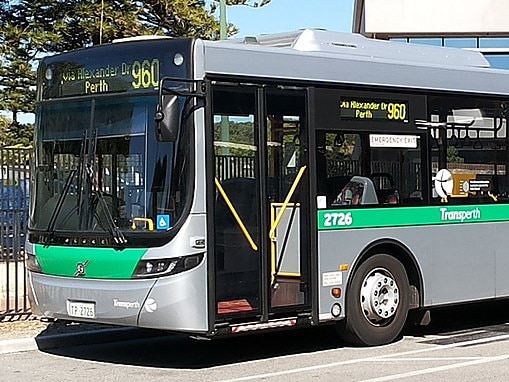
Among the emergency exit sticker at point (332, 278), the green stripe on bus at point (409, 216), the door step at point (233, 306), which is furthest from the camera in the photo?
the green stripe on bus at point (409, 216)

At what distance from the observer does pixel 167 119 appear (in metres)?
9.55

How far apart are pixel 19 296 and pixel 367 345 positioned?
567 cm

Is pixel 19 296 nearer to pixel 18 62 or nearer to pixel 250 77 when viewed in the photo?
pixel 250 77

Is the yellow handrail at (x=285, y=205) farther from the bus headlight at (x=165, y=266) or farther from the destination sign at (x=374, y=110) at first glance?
the bus headlight at (x=165, y=266)

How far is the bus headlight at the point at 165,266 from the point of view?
9680mm

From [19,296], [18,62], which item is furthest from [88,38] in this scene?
[19,296]

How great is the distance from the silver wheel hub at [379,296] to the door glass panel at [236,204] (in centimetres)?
163

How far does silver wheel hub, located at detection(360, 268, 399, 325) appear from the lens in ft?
37.4

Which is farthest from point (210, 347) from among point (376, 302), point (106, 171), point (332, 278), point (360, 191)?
point (106, 171)

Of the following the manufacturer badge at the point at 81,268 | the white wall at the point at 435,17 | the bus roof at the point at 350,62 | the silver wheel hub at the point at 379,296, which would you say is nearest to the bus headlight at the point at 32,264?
the manufacturer badge at the point at 81,268

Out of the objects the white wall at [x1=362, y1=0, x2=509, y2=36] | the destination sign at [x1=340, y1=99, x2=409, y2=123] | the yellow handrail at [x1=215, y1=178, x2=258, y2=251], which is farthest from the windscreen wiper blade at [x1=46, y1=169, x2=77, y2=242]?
the white wall at [x1=362, y1=0, x2=509, y2=36]

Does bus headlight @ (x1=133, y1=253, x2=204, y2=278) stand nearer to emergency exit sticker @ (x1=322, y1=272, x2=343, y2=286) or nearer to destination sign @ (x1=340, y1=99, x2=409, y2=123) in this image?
emergency exit sticker @ (x1=322, y1=272, x2=343, y2=286)

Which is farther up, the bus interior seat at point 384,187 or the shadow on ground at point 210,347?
the bus interior seat at point 384,187

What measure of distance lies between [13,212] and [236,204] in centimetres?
458
